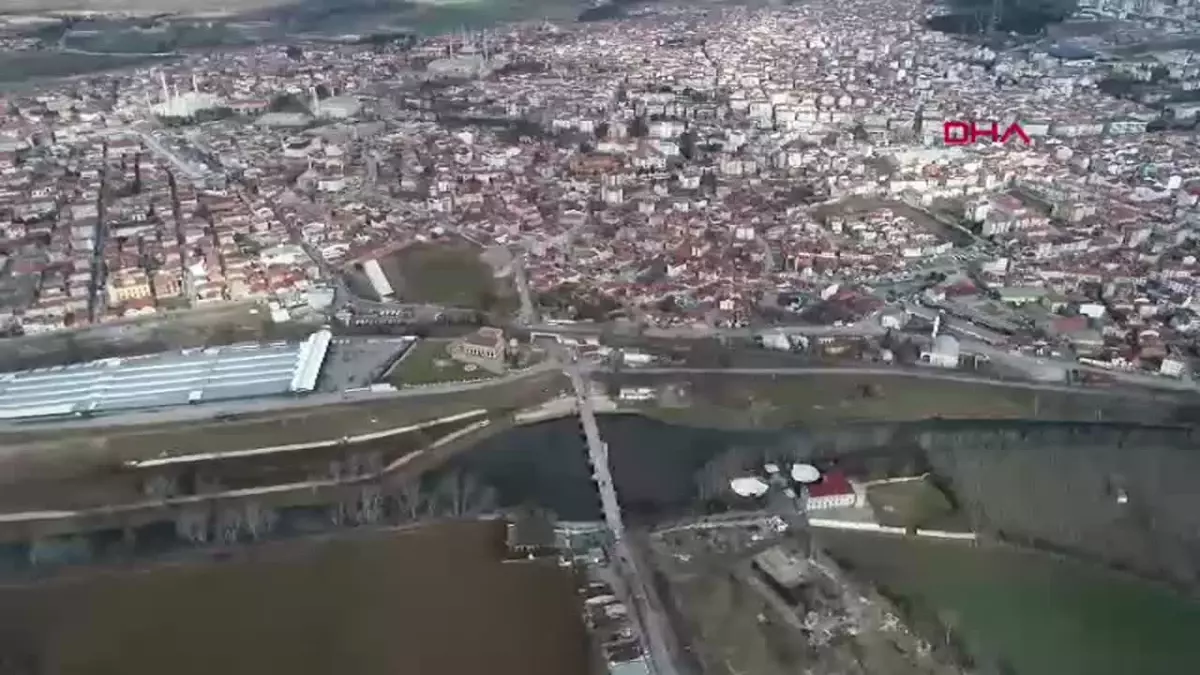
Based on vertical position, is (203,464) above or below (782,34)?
below

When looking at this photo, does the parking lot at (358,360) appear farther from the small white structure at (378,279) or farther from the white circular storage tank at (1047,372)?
the white circular storage tank at (1047,372)

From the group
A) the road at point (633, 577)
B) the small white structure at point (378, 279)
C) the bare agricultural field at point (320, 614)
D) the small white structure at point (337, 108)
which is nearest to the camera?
the bare agricultural field at point (320, 614)

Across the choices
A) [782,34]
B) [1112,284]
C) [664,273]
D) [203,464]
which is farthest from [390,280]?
[782,34]

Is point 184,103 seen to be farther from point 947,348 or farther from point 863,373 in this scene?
point 947,348

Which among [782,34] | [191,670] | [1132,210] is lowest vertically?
[191,670]

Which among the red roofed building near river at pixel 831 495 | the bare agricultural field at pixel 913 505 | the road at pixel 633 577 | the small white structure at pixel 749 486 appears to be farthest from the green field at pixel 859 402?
the red roofed building near river at pixel 831 495

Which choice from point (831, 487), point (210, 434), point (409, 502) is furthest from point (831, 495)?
point (210, 434)

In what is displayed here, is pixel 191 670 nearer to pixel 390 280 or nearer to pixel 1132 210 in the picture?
pixel 390 280
